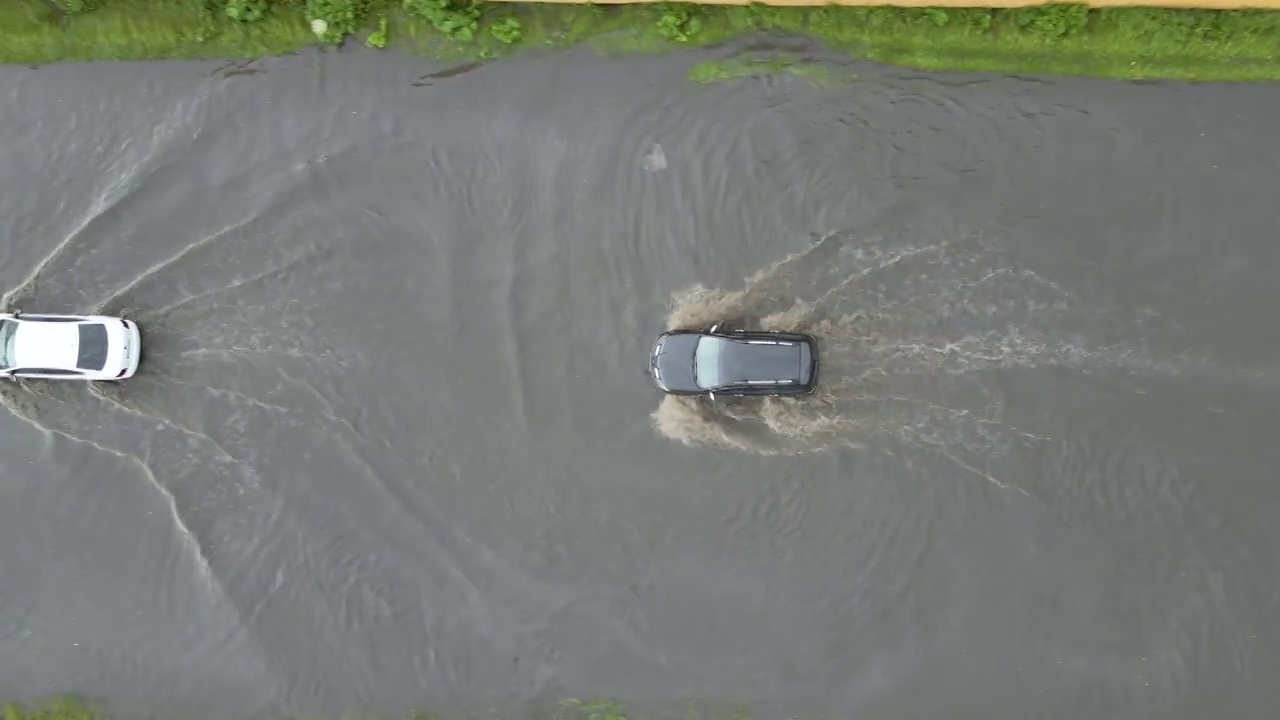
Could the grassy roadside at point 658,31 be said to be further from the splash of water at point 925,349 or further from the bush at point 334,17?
the splash of water at point 925,349

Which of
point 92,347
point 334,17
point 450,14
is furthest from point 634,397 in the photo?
point 92,347

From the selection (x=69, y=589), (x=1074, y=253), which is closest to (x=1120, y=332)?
(x=1074, y=253)

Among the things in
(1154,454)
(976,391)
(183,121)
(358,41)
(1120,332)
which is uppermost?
(358,41)

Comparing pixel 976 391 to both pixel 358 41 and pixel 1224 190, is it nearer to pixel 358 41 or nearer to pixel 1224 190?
pixel 1224 190

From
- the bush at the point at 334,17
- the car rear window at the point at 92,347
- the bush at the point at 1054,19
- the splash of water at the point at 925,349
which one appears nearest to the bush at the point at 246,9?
the bush at the point at 334,17

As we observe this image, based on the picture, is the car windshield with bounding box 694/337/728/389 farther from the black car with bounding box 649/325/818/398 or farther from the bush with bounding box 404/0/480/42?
the bush with bounding box 404/0/480/42

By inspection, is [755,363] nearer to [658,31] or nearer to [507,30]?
[658,31]

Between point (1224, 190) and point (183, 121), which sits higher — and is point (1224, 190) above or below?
below
